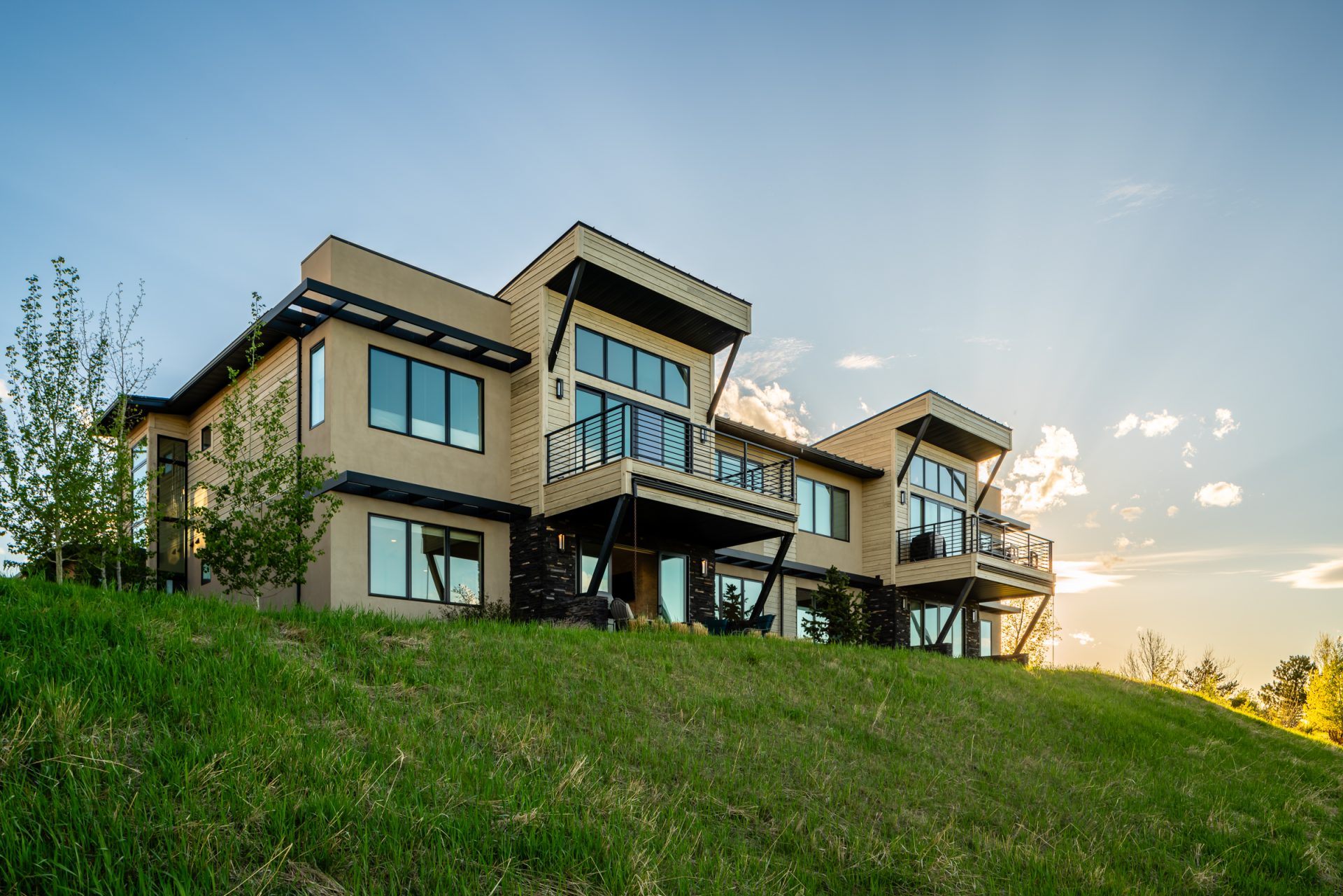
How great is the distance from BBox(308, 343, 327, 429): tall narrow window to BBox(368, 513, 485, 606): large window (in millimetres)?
1998

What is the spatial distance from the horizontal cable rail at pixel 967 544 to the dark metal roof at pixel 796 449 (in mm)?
1987

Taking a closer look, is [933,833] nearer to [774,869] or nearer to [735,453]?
[774,869]

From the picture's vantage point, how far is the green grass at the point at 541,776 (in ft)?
18.6

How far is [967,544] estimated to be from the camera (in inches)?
1171

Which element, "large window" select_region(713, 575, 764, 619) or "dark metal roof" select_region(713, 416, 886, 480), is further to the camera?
"dark metal roof" select_region(713, 416, 886, 480)

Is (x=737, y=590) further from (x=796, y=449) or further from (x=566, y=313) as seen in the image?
(x=566, y=313)

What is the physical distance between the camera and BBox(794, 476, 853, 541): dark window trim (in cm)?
2666

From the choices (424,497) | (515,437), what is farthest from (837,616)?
(424,497)

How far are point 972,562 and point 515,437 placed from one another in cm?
1343

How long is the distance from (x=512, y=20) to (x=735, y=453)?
12.0 m

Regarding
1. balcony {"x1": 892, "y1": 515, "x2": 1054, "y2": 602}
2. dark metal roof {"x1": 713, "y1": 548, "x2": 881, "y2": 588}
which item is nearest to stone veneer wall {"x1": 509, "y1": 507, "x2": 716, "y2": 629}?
dark metal roof {"x1": 713, "y1": 548, "x2": 881, "y2": 588}

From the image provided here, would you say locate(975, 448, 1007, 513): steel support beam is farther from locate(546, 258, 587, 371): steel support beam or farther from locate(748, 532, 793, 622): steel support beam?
locate(546, 258, 587, 371): steel support beam

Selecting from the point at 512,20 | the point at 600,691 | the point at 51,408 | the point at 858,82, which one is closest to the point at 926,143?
the point at 858,82

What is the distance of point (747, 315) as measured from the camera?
70.4 feet
